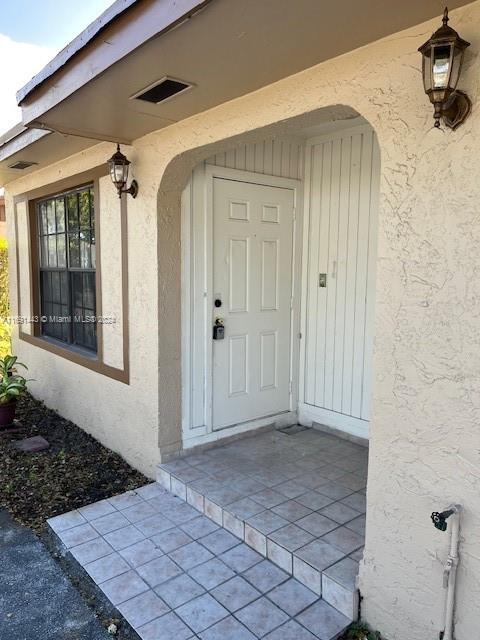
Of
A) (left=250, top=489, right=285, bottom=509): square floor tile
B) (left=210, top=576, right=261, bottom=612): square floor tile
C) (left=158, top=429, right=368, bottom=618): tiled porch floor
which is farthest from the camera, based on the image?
(left=250, top=489, right=285, bottom=509): square floor tile

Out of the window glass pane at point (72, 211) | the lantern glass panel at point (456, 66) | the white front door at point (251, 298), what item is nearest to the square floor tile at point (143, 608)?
the white front door at point (251, 298)

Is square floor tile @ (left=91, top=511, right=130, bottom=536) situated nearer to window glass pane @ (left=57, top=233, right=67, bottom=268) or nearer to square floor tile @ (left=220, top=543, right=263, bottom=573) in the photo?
square floor tile @ (left=220, top=543, right=263, bottom=573)

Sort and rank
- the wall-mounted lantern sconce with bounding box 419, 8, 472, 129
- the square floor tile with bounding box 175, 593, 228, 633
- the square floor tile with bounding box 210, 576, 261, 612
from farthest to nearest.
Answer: the square floor tile with bounding box 210, 576, 261, 612 → the square floor tile with bounding box 175, 593, 228, 633 → the wall-mounted lantern sconce with bounding box 419, 8, 472, 129

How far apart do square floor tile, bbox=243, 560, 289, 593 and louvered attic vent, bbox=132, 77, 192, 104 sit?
9.03ft

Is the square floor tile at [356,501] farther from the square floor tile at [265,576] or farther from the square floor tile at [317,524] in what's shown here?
the square floor tile at [265,576]

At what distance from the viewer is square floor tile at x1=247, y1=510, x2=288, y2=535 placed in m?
2.81

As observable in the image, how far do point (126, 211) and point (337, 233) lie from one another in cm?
184

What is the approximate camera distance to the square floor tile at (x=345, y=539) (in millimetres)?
2603

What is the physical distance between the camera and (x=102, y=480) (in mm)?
3861

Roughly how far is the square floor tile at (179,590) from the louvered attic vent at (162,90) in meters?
2.74

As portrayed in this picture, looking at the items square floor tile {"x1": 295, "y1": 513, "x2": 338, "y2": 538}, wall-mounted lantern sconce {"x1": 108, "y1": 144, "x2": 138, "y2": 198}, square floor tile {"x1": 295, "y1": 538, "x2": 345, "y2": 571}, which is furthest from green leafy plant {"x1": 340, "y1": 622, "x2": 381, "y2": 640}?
wall-mounted lantern sconce {"x1": 108, "y1": 144, "x2": 138, "y2": 198}

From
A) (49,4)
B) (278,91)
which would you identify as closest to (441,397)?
(278,91)

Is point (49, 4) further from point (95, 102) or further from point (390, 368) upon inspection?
point (390, 368)

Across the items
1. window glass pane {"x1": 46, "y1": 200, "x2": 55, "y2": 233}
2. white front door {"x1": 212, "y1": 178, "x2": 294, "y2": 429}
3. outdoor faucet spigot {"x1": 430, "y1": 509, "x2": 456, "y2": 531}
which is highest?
window glass pane {"x1": 46, "y1": 200, "x2": 55, "y2": 233}
